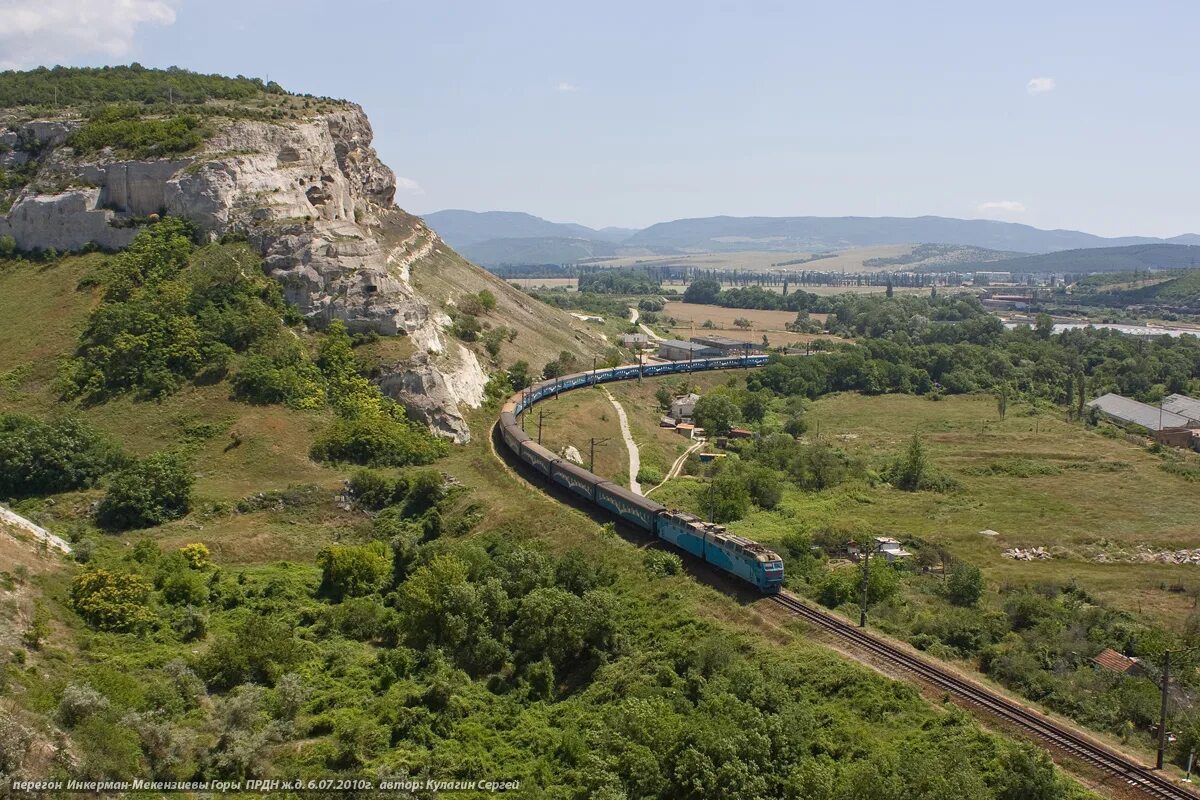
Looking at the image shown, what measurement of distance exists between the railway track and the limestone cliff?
114ft

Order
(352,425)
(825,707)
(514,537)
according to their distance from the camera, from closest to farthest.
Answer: (825,707) < (514,537) < (352,425)

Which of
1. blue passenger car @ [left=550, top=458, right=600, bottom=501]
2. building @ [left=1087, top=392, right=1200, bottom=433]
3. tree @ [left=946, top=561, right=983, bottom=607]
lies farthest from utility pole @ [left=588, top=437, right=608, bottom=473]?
building @ [left=1087, top=392, right=1200, bottom=433]

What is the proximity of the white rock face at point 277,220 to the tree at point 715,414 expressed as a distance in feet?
68.8

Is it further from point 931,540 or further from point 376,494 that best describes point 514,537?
point 931,540

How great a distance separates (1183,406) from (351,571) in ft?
319

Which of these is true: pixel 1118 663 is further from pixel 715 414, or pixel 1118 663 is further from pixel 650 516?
pixel 715 414

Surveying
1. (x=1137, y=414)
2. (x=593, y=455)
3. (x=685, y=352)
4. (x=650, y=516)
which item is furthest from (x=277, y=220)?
(x=1137, y=414)

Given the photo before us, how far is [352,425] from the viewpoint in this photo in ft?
198

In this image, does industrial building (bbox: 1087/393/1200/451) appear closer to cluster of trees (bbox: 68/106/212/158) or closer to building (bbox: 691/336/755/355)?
building (bbox: 691/336/755/355)

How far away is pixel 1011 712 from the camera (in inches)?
1200

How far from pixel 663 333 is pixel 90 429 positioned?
338 ft

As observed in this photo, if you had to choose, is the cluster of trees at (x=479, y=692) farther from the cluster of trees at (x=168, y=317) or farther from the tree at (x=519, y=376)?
the tree at (x=519, y=376)

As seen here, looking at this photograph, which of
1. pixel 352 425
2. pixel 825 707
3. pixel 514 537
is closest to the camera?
pixel 825 707

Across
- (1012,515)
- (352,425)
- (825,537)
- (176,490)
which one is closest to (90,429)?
(176,490)
